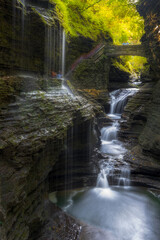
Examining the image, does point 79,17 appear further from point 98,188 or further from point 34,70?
point 98,188

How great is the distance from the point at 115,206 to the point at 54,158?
301cm

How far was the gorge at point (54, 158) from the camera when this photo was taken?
127 inches

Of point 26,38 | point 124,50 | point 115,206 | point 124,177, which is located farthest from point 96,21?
point 115,206

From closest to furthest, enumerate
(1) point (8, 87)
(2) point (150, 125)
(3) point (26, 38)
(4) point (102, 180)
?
1. (1) point (8, 87)
2. (3) point (26, 38)
3. (4) point (102, 180)
4. (2) point (150, 125)

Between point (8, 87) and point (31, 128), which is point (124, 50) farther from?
point (31, 128)

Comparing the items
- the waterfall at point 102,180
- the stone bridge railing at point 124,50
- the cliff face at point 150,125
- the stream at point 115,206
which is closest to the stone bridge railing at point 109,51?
the stone bridge railing at point 124,50

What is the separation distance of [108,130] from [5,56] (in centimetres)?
898

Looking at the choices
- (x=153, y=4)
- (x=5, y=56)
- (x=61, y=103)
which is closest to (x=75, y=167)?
(x=61, y=103)

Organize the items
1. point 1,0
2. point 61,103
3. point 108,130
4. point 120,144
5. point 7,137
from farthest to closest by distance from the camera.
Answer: point 108,130 < point 120,144 < point 61,103 < point 1,0 < point 7,137

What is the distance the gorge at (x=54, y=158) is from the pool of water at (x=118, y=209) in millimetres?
31

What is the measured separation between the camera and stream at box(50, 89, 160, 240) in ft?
15.3

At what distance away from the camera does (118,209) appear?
5.53 m

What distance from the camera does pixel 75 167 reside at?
6.30 m

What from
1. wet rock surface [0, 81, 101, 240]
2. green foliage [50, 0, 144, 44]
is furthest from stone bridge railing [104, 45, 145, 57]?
wet rock surface [0, 81, 101, 240]
